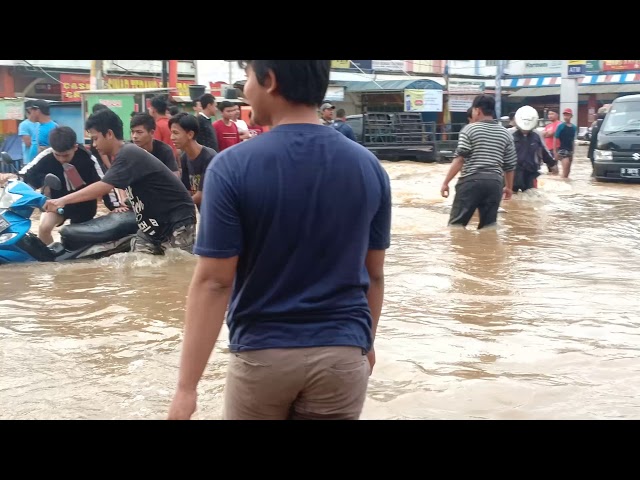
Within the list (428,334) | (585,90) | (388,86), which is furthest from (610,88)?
(428,334)

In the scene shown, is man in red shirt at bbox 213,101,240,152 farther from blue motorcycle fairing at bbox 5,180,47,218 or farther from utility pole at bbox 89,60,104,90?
utility pole at bbox 89,60,104,90

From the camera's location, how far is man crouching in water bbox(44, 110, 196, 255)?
21.8 feet

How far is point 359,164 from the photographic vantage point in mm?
2102

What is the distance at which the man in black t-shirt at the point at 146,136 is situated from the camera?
7.23 m

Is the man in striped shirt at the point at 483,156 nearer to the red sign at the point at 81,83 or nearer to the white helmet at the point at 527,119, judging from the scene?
the white helmet at the point at 527,119

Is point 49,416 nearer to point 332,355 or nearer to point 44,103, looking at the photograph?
point 332,355

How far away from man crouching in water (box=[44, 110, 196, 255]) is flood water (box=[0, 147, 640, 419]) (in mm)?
216

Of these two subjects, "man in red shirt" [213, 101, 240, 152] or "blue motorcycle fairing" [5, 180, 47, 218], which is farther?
"man in red shirt" [213, 101, 240, 152]

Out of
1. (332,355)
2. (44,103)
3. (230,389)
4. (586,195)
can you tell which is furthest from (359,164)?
(586,195)

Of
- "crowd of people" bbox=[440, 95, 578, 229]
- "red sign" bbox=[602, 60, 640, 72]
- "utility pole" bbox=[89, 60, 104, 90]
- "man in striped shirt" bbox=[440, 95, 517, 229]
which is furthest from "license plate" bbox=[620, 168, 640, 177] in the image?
"red sign" bbox=[602, 60, 640, 72]

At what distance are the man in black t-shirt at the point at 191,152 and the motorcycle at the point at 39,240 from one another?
0.71m

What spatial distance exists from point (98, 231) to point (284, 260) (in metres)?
5.89

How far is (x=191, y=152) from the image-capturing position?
7227 millimetres
